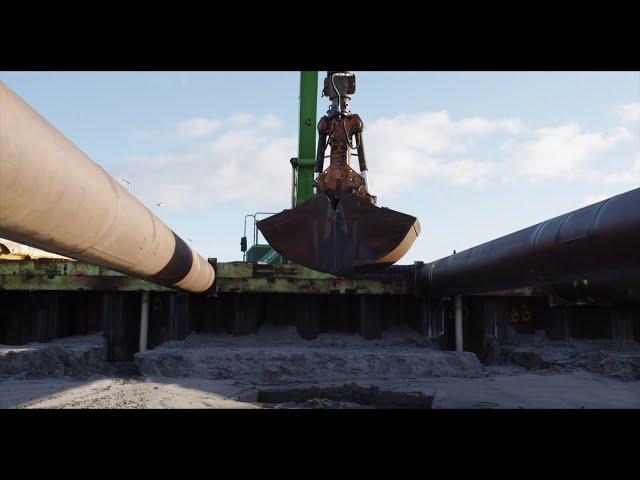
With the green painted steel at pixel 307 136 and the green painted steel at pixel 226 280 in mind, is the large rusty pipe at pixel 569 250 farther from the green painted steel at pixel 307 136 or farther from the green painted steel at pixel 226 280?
the green painted steel at pixel 307 136

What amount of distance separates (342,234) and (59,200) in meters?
3.39

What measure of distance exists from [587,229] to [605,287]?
4486 millimetres

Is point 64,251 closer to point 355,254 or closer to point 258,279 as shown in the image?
point 355,254

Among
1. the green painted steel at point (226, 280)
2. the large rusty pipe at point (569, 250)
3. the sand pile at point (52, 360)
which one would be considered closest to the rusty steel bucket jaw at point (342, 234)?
the large rusty pipe at point (569, 250)

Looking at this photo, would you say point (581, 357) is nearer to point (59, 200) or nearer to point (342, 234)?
point (342, 234)

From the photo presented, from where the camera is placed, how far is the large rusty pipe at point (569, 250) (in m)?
3.67

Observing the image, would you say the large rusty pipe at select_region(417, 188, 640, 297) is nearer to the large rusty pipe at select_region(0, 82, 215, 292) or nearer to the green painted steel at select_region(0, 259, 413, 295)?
the large rusty pipe at select_region(0, 82, 215, 292)

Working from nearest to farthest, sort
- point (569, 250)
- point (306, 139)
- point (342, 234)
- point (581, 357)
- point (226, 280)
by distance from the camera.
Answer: point (569, 250), point (342, 234), point (581, 357), point (226, 280), point (306, 139)

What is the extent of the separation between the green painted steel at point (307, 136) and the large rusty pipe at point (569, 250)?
22.4 ft

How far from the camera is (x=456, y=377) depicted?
8.49 metres

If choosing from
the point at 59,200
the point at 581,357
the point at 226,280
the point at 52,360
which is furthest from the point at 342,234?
the point at 581,357

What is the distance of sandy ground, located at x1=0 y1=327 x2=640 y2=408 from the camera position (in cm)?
630

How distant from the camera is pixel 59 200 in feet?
7.72
